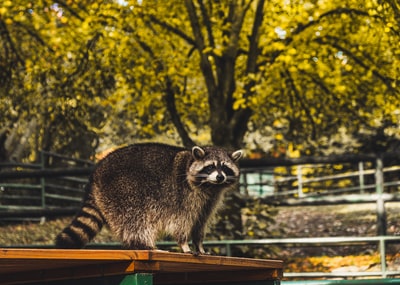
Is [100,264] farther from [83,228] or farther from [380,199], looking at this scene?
[380,199]

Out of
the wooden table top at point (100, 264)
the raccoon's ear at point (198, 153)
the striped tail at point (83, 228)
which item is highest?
the raccoon's ear at point (198, 153)

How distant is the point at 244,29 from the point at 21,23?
4.73m

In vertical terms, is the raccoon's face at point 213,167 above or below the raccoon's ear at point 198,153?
below

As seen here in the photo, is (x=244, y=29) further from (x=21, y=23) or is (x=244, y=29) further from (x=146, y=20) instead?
(x=21, y=23)

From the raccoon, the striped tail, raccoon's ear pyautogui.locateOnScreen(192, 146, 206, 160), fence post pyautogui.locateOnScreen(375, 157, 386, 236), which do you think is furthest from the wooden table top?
fence post pyautogui.locateOnScreen(375, 157, 386, 236)

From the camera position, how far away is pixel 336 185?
25.3m

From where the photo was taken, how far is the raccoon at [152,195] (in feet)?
17.2

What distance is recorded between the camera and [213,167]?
548 centimetres

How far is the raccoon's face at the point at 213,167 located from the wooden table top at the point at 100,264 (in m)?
0.60

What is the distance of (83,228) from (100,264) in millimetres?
1036

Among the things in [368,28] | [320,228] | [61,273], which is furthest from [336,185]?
[61,273]

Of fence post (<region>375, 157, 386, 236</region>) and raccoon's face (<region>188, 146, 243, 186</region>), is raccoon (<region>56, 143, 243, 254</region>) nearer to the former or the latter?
raccoon's face (<region>188, 146, 243, 186</region>)

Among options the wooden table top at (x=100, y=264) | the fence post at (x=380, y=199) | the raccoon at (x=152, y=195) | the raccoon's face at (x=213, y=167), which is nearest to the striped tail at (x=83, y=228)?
the raccoon at (x=152, y=195)

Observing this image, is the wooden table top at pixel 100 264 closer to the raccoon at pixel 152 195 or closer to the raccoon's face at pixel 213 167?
the raccoon at pixel 152 195
